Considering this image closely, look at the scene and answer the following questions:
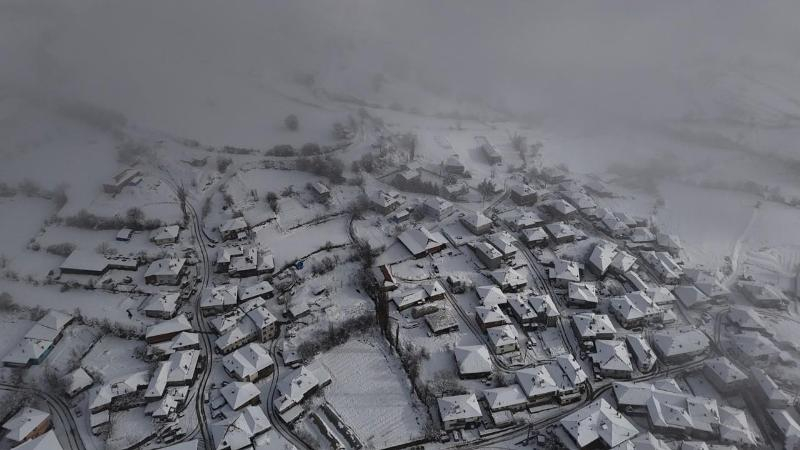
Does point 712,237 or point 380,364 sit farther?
point 712,237

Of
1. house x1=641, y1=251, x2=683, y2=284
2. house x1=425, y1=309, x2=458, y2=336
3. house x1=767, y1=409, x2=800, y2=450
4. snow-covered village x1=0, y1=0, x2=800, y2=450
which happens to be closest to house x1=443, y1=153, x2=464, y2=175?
snow-covered village x1=0, y1=0, x2=800, y2=450

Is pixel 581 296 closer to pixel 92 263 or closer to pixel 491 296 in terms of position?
pixel 491 296

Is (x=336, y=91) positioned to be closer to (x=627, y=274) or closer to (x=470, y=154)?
(x=470, y=154)

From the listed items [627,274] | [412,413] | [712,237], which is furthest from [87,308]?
[712,237]

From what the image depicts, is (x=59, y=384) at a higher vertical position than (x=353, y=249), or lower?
lower

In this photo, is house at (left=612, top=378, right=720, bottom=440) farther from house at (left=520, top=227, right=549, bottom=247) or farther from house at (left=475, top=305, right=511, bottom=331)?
house at (left=520, top=227, right=549, bottom=247)

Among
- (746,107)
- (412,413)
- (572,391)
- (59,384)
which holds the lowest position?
(59,384)

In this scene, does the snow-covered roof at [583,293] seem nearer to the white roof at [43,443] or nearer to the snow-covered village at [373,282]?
the snow-covered village at [373,282]
